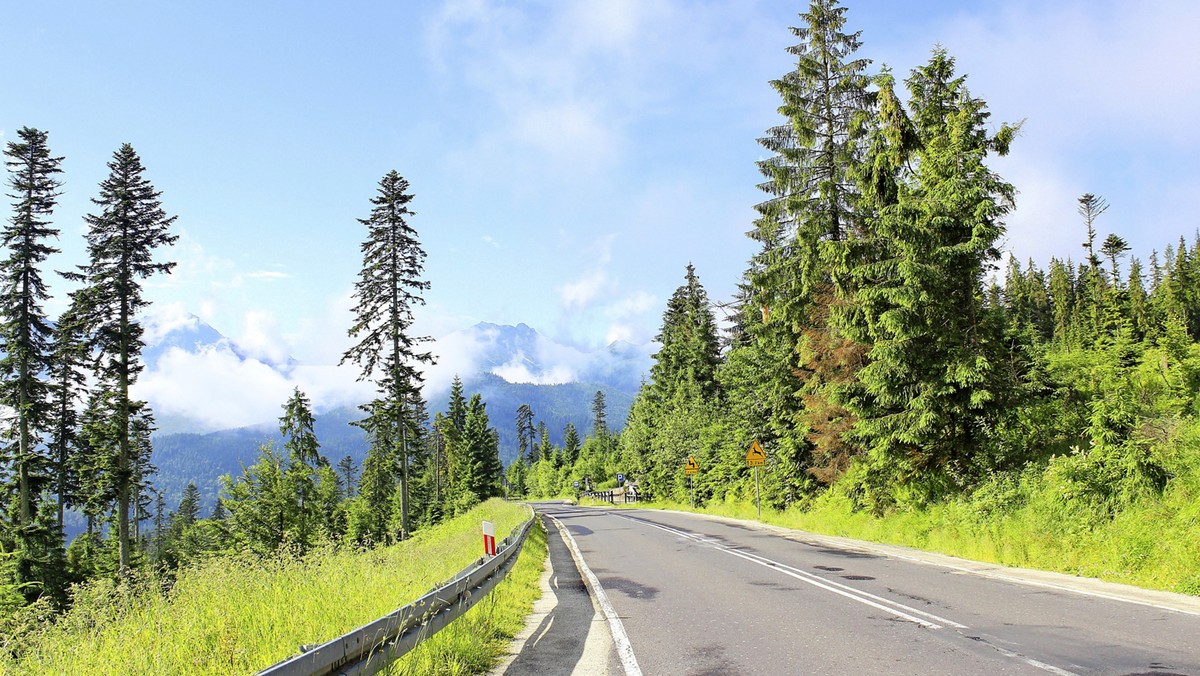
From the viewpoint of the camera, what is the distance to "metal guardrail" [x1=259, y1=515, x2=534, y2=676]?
4.25 metres

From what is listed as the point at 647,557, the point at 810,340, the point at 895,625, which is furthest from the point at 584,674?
the point at 810,340

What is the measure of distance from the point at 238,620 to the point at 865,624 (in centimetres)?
664

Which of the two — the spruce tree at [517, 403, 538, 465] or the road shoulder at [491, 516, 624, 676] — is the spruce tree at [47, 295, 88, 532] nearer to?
the road shoulder at [491, 516, 624, 676]

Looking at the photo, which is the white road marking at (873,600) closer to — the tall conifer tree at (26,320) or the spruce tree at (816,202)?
the spruce tree at (816,202)

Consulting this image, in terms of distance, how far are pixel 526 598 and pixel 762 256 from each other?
63.7ft

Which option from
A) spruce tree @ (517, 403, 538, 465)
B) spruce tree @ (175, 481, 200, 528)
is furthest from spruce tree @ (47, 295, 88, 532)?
spruce tree @ (517, 403, 538, 465)

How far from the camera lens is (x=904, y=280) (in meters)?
17.0

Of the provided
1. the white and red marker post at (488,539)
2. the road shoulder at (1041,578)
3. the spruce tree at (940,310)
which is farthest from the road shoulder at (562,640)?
the spruce tree at (940,310)

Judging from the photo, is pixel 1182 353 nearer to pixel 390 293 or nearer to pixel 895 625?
pixel 895 625

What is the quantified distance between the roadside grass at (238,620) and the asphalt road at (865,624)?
1.50 metres

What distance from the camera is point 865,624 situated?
7.83 m

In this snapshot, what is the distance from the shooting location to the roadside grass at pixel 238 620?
526cm

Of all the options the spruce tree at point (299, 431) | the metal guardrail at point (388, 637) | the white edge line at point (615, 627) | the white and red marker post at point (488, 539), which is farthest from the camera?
the spruce tree at point (299, 431)

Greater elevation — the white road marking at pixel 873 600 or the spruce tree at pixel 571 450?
the white road marking at pixel 873 600
